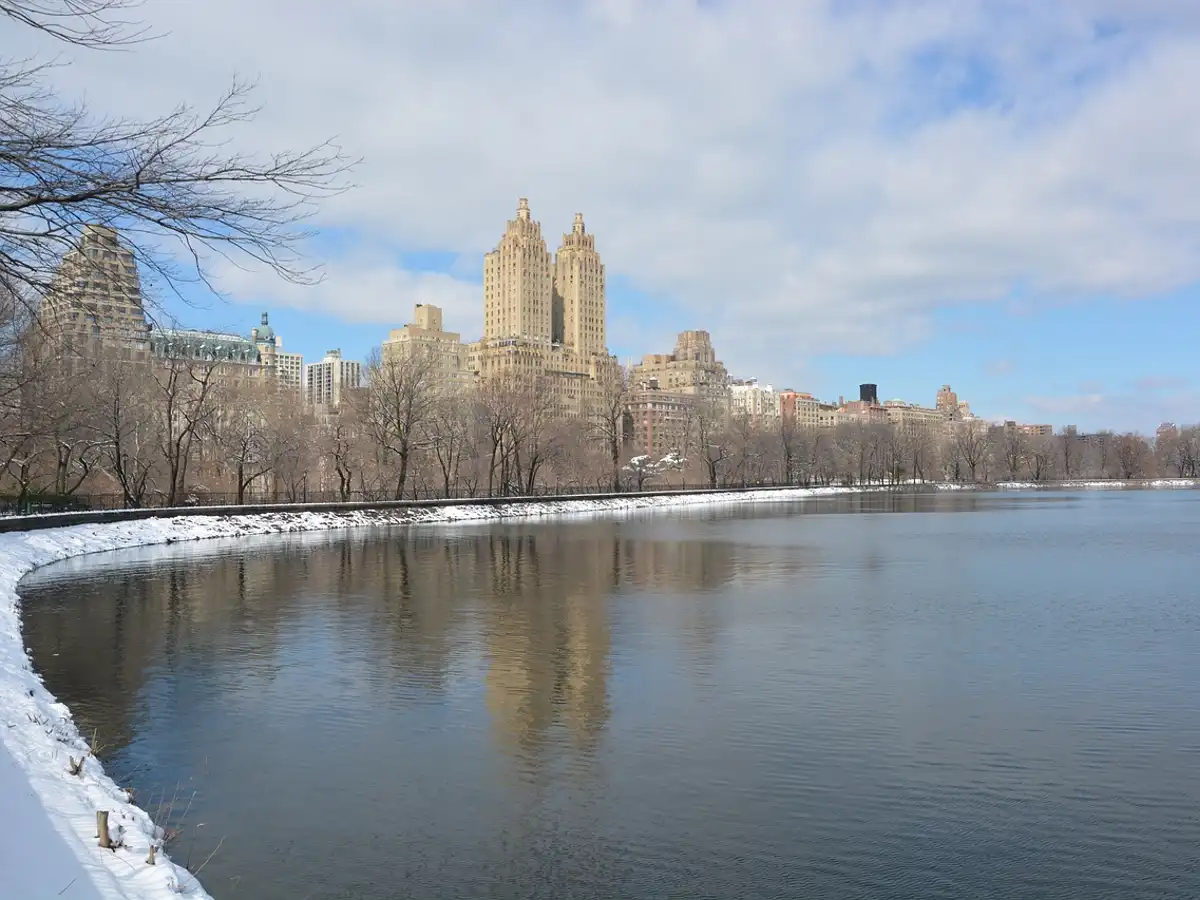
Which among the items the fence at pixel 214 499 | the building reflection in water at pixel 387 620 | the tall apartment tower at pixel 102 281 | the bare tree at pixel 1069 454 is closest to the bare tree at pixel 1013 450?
the bare tree at pixel 1069 454

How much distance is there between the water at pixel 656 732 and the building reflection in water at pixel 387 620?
0.12m

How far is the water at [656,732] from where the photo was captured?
26.5 feet

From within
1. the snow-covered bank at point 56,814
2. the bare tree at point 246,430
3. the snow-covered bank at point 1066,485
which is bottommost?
the snow-covered bank at point 56,814

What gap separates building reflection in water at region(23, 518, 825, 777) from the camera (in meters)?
13.8

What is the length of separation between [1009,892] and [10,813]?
8047mm

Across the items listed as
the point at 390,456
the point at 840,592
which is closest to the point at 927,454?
the point at 390,456

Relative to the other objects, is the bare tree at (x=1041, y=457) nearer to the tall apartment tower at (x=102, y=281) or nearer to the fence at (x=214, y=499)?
the fence at (x=214, y=499)

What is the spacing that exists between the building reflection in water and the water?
0.39ft

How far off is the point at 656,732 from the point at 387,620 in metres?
10.4

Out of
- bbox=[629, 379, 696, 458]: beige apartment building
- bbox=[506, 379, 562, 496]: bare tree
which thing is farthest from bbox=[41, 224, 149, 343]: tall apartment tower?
bbox=[629, 379, 696, 458]: beige apartment building

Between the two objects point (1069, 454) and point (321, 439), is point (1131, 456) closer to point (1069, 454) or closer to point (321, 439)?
point (1069, 454)

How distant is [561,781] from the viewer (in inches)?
397

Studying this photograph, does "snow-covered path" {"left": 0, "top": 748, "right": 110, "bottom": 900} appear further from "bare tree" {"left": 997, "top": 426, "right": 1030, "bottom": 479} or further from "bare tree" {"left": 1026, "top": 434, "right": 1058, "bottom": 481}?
"bare tree" {"left": 997, "top": 426, "right": 1030, "bottom": 479}

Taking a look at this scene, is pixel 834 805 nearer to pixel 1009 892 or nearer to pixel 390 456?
pixel 1009 892
